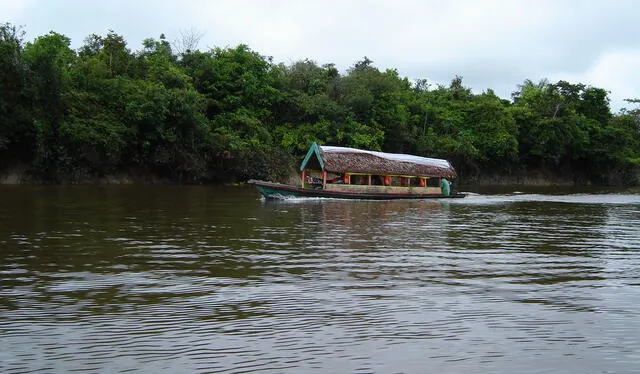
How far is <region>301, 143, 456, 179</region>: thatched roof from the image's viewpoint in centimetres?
2714

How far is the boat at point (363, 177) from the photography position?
2661 centimetres

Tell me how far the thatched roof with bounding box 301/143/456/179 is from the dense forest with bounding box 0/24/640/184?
45.7ft

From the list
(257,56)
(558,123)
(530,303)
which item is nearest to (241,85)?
(257,56)

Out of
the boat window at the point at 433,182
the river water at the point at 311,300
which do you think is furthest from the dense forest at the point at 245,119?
the river water at the point at 311,300

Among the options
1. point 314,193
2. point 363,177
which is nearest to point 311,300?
point 314,193

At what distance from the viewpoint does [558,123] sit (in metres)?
57.3

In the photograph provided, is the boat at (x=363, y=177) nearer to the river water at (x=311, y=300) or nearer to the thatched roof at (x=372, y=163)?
the thatched roof at (x=372, y=163)

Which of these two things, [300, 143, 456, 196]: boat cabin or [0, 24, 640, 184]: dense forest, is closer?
[300, 143, 456, 196]: boat cabin

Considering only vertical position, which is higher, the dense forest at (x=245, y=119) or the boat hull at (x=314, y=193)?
the dense forest at (x=245, y=119)

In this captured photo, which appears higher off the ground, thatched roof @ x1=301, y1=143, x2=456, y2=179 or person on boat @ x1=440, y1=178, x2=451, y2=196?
thatched roof @ x1=301, y1=143, x2=456, y2=179

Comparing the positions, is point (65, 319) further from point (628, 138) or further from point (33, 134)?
point (628, 138)

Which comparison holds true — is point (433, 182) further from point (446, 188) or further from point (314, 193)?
point (314, 193)

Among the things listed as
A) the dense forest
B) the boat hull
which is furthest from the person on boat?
the dense forest

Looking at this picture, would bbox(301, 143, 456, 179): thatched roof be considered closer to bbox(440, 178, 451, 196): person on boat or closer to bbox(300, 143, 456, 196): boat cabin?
bbox(300, 143, 456, 196): boat cabin
